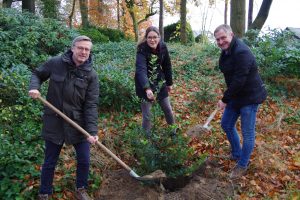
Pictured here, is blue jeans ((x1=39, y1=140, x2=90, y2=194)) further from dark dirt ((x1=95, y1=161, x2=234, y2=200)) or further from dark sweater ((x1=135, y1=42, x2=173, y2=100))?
dark sweater ((x1=135, y1=42, x2=173, y2=100))

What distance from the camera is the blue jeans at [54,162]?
3887 mm

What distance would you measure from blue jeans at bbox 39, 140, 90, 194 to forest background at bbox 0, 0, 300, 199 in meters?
0.33

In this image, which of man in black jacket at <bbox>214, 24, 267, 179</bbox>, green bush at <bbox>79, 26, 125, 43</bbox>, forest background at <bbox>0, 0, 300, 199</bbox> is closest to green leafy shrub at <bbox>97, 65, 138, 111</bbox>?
forest background at <bbox>0, 0, 300, 199</bbox>

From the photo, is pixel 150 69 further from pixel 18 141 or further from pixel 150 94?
pixel 18 141

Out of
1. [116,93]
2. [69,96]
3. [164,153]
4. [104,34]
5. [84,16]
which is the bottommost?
[164,153]

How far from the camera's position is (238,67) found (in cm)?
424

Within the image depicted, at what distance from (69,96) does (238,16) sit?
838 cm

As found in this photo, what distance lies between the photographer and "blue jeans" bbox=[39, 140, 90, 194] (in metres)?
3.89

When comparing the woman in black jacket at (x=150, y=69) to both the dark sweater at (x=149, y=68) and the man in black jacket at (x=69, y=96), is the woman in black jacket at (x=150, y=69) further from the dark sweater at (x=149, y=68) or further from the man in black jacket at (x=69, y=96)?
the man in black jacket at (x=69, y=96)

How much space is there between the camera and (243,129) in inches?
179

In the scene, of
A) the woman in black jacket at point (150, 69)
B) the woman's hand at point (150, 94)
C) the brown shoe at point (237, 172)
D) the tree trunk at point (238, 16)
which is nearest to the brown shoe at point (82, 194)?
the woman in black jacket at point (150, 69)

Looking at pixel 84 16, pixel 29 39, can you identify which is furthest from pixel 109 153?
pixel 84 16

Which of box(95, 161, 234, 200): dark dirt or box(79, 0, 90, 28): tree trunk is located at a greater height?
box(79, 0, 90, 28): tree trunk

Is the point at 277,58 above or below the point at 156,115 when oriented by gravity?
above
